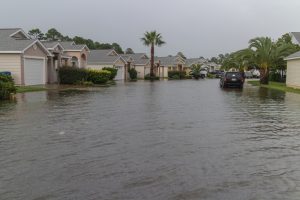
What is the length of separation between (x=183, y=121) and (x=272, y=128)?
2969 mm

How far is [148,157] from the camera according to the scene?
29.1ft

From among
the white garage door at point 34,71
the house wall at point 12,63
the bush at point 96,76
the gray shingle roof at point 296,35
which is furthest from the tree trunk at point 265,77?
the house wall at point 12,63

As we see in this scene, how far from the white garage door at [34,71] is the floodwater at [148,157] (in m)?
22.2

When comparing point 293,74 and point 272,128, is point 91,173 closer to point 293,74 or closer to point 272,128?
point 272,128

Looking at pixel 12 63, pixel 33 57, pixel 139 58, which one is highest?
pixel 139 58

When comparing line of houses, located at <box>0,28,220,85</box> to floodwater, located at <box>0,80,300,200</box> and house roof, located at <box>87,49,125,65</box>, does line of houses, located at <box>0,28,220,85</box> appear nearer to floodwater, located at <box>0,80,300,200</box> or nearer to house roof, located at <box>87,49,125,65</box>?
house roof, located at <box>87,49,125,65</box>

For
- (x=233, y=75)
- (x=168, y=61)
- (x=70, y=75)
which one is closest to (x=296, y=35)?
(x=233, y=75)

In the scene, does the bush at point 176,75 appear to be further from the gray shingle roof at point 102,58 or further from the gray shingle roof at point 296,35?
the gray shingle roof at point 296,35

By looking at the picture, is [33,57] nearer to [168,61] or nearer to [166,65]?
[166,65]

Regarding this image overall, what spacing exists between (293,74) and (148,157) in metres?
33.4

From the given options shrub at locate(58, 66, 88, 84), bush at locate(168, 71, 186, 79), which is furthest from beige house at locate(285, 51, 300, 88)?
bush at locate(168, 71, 186, 79)

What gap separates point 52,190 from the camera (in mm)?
6621

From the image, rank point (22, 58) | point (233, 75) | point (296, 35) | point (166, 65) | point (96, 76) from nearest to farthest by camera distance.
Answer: point (22, 58) → point (233, 75) → point (96, 76) → point (296, 35) → point (166, 65)

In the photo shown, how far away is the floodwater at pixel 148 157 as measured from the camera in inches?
262
